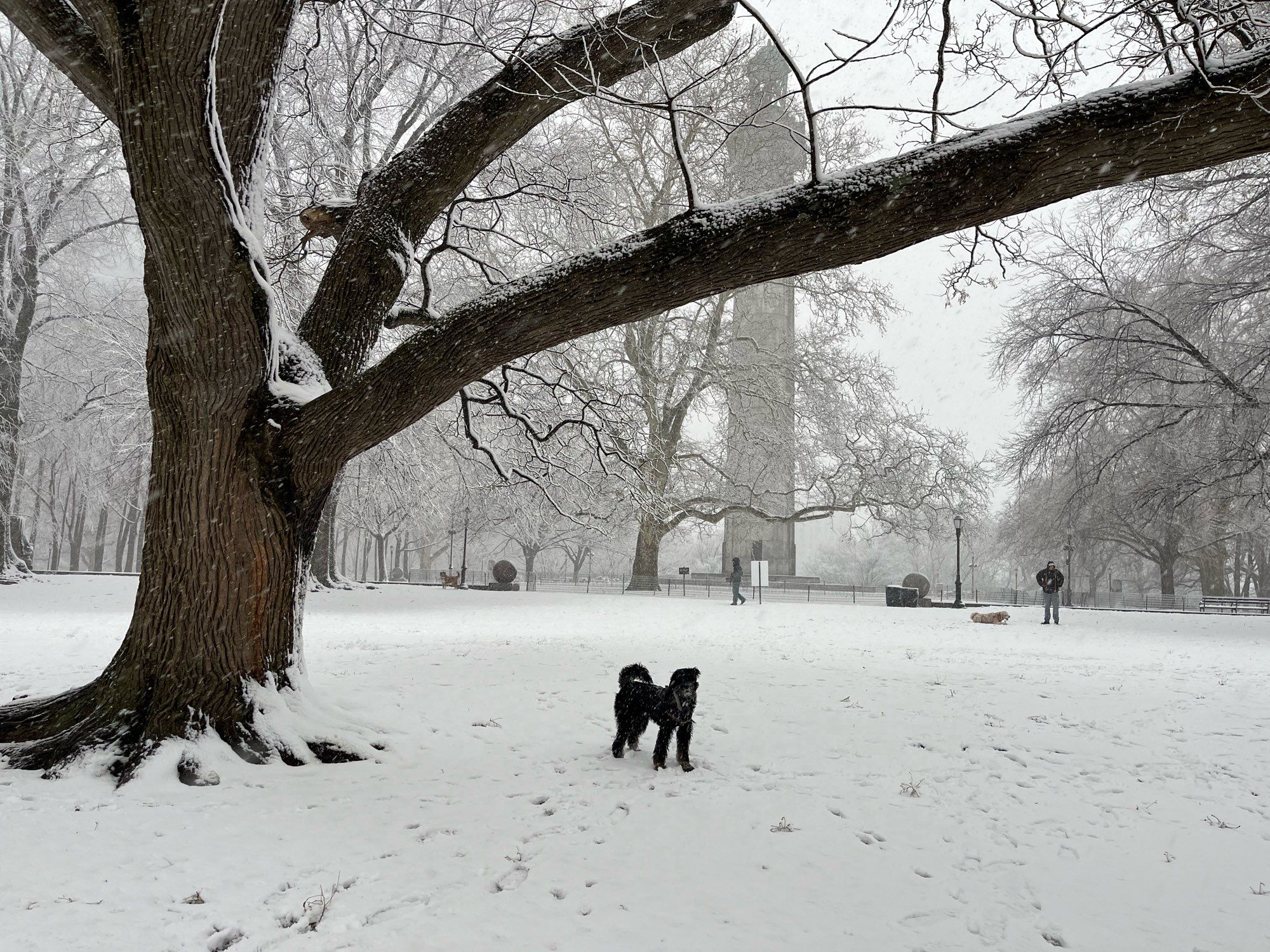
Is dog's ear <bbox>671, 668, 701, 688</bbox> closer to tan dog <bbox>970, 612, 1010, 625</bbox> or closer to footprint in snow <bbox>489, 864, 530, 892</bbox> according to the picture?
footprint in snow <bbox>489, 864, 530, 892</bbox>

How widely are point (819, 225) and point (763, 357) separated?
18.2 metres

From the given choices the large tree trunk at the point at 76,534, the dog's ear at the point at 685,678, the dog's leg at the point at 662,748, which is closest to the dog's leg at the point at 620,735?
the dog's leg at the point at 662,748

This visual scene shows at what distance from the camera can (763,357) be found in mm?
22047

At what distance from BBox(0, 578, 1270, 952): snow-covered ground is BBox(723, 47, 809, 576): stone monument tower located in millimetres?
13923

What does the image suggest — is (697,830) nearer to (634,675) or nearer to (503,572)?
(634,675)

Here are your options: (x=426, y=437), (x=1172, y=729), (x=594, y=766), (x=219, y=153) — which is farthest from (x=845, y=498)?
(x=219, y=153)

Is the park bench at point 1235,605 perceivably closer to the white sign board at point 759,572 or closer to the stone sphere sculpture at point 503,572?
the white sign board at point 759,572

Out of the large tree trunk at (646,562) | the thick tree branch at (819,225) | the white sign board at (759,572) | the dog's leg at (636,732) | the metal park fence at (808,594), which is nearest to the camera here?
the thick tree branch at (819,225)

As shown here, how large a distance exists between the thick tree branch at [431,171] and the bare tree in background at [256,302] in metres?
0.06

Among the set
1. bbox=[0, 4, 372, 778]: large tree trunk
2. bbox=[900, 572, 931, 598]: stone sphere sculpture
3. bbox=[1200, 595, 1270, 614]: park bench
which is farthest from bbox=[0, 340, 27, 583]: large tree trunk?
bbox=[1200, 595, 1270, 614]: park bench

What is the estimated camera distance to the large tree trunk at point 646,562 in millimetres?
24359

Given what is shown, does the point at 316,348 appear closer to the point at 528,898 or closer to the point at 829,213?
the point at 829,213

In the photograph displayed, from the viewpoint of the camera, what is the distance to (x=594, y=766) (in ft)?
16.8

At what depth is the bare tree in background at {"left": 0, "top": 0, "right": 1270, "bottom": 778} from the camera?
4152 millimetres
